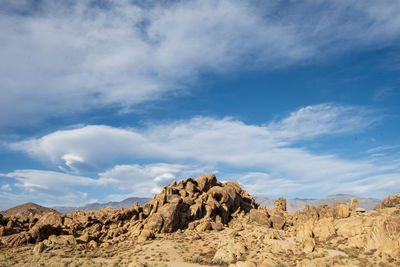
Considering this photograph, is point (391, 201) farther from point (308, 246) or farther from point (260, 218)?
point (260, 218)

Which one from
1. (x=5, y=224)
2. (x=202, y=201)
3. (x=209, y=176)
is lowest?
Result: (x=5, y=224)

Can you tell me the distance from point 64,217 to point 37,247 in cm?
2650

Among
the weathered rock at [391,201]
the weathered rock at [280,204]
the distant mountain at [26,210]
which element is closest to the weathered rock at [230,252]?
the weathered rock at [391,201]

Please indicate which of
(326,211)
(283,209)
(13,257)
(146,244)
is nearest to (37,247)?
(13,257)

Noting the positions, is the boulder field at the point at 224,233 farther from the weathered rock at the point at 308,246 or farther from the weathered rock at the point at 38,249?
the weathered rock at the point at 38,249

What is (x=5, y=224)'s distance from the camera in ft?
209

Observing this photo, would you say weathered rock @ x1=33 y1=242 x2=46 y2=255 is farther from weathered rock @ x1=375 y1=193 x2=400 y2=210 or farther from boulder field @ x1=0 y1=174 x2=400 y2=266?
weathered rock @ x1=375 y1=193 x2=400 y2=210

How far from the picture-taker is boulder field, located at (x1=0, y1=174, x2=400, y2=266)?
45.1 meters

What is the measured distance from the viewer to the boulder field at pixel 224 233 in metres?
45.1

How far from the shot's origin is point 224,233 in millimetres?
63531

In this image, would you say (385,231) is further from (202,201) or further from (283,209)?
(283,209)

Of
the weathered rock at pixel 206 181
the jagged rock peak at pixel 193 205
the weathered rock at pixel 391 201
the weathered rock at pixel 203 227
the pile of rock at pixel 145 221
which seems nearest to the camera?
the pile of rock at pixel 145 221

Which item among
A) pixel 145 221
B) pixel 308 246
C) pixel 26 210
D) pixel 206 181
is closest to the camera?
pixel 308 246

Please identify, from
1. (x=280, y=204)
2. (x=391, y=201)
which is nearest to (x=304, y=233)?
(x=391, y=201)
